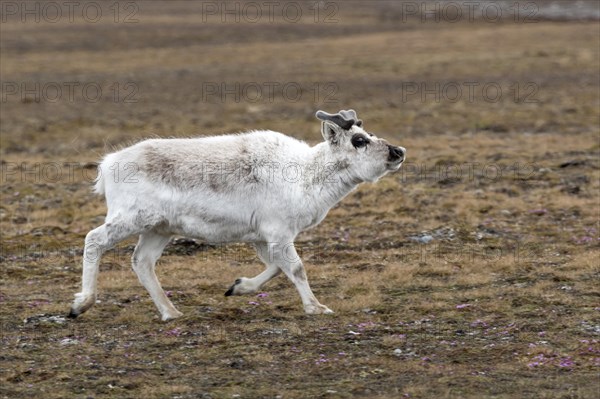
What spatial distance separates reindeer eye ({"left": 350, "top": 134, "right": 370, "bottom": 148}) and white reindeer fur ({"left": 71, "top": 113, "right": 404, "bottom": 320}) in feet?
0.18

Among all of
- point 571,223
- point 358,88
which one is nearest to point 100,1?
point 358,88

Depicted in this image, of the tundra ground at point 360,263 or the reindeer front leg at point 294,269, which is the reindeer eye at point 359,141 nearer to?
the reindeer front leg at point 294,269

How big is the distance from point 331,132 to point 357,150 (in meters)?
0.43

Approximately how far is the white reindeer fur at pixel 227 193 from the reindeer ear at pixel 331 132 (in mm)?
13

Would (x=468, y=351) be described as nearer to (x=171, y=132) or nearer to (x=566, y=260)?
(x=566, y=260)

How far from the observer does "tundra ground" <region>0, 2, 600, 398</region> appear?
11.5 metres

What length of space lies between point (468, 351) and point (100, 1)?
85986 millimetres

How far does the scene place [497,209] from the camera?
20859 millimetres

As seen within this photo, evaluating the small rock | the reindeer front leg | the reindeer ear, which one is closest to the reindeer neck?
the reindeer ear

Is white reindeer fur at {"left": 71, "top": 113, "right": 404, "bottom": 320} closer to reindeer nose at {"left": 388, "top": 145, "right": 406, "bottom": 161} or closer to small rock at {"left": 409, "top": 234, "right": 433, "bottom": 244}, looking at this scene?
reindeer nose at {"left": 388, "top": 145, "right": 406, "bottom": 161}

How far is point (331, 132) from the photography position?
567 inches

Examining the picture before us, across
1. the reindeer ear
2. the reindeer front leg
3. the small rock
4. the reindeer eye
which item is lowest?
the small rock

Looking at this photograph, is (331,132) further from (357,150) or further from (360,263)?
(360,263)

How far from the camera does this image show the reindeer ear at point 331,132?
46.8 feet
